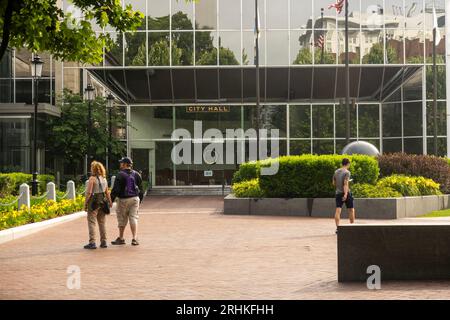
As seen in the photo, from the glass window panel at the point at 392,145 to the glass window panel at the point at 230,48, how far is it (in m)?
10.2

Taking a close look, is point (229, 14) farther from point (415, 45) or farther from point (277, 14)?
point (415, 45)

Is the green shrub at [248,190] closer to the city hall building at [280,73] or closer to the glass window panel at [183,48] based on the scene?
the city hall building at [280,73]

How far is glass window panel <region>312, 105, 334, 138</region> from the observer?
48.8 metres

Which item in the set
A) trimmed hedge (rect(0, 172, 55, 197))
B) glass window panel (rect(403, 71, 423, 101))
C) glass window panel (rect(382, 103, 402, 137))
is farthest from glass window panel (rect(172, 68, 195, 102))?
trimmed hedge (rect(0, 172, 55, 197))

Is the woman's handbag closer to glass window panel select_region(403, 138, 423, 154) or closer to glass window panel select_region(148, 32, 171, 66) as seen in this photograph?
glass window panel select_region(148, 32, 171, 66)

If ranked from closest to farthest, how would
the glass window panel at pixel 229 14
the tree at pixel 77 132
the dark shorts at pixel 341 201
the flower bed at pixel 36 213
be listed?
the dark shorts at pixel 341 201 < the flower bed at pixel 36 213 < the tree at pixel 77 132 < the glass window panel at pixel 229 14

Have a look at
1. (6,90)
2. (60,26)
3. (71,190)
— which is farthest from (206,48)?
(60,26)

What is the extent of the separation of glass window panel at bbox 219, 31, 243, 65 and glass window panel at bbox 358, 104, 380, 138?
27.2 ft

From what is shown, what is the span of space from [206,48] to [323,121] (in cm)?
871

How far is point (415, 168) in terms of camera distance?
2972 centimetres

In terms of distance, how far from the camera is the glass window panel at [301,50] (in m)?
46.8

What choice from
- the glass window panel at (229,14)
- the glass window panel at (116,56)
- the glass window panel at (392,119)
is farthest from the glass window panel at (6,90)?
the glass window panel at (392,119)

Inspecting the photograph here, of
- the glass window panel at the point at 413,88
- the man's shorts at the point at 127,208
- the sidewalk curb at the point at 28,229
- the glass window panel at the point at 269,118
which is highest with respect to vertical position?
the glass window panel at the point at 413,88
